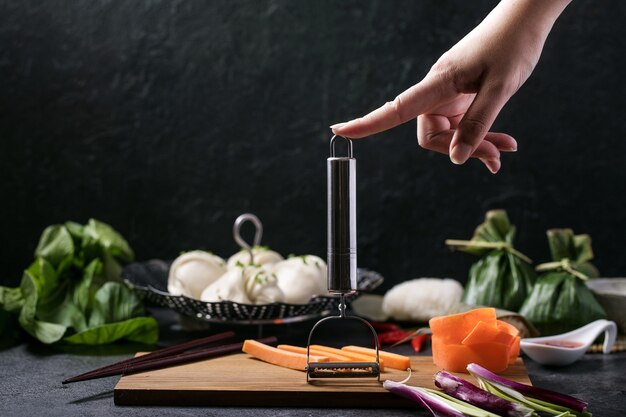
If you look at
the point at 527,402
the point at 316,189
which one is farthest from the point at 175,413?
the point at 316,189

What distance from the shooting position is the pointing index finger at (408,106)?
104 cm

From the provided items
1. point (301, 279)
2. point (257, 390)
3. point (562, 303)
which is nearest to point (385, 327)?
point (301, 279)

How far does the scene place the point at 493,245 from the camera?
1.58 metres

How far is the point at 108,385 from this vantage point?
47.2 inches

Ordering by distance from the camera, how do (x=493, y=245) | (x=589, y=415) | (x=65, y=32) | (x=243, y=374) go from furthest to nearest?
(x=65, y=32) → (x=493, y=245) → (x=243, y=374) → (x=589, y=415)

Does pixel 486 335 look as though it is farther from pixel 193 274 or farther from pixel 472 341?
pixel 193 274

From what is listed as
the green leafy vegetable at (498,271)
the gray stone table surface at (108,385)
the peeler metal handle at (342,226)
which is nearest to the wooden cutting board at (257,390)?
the gray stone table surface at (108,385)

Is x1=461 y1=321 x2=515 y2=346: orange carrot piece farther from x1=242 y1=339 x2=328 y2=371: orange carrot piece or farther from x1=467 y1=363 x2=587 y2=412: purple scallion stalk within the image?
x1=242 y1=339 x2=328 y2=371: orange carrot piece

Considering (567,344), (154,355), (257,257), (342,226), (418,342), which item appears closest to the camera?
(342,226)

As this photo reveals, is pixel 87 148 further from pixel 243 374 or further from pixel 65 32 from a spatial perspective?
pixel 243 374

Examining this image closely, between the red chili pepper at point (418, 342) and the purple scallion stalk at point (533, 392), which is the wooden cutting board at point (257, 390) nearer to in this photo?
the purple scallion stalk at point (533, 392)

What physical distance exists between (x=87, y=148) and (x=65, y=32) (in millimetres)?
273

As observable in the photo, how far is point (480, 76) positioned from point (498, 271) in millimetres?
618

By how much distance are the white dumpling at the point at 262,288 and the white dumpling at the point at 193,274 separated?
0.35 ft
